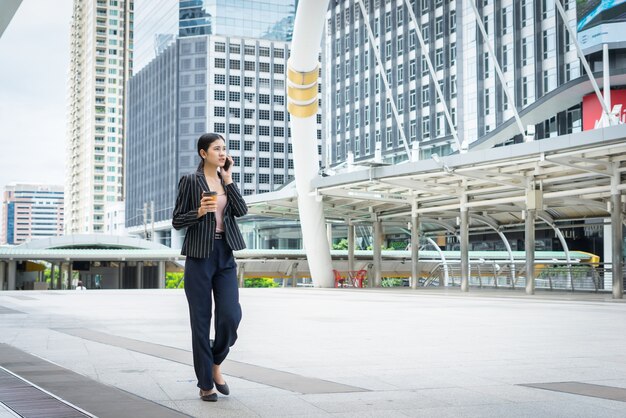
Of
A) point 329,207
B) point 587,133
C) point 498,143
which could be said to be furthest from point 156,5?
point 587,133

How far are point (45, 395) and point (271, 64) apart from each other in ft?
430

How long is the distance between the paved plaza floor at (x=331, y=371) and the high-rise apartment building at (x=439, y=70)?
39992mm

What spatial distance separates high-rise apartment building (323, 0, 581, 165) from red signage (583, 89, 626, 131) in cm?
283

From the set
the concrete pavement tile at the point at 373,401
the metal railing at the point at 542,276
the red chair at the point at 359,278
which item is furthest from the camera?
the red chair at the point at 359,278

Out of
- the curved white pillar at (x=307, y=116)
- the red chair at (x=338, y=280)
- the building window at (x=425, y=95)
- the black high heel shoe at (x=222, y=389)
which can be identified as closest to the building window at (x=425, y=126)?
the building window at (x=425, y=95)

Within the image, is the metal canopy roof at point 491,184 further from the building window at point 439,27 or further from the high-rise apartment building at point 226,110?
the high-rise apartment building at point 226,110

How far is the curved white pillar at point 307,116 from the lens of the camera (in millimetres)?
36438

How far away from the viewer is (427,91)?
80.8 meters

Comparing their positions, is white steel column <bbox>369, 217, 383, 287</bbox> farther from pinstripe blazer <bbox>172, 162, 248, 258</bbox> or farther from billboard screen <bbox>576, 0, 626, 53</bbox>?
pinstripe blazer <bbox>172, 162, 248, 258</bbox>

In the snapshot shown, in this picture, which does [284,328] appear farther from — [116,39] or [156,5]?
[116,39]

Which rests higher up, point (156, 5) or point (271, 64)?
point (156, 5)

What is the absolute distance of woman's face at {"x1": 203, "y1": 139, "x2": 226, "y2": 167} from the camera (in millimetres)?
5820

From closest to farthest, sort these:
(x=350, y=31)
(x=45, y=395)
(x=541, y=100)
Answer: (x=45, y=395), (x=541, y=100), (x=350, y=31)

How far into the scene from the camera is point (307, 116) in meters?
38.2
